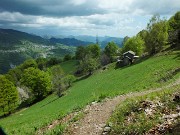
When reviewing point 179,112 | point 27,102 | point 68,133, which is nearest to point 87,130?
point 68,133

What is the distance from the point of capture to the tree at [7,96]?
7362 centimetres

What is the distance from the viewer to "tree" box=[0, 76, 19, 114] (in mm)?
73625

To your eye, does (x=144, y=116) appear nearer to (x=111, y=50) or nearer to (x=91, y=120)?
(x=91, y=120)

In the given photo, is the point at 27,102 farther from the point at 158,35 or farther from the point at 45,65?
the point at 45,65

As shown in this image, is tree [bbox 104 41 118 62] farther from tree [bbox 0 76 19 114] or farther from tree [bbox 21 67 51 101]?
tree [bbox 0 76 19 114]

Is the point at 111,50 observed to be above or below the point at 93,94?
below

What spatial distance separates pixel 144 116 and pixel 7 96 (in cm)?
6360

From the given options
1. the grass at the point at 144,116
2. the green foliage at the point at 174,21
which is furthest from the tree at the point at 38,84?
the grass at the point at 144,116

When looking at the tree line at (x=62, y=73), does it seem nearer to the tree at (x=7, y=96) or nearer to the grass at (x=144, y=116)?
the tree at (x=7, y=96)

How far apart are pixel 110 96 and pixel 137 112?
8.11 metres

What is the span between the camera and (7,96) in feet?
243

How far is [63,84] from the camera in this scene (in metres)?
76.9

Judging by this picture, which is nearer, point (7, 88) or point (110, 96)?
point (110, 96)

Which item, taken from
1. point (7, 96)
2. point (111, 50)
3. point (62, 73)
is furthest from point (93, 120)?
point (111, 50)
